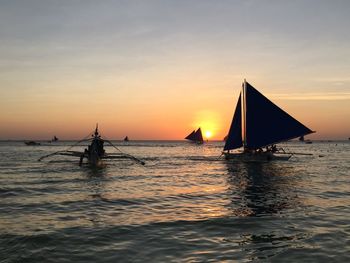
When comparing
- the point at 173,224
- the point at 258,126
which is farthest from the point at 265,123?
the point at 173,224

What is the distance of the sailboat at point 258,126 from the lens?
48.5 meters

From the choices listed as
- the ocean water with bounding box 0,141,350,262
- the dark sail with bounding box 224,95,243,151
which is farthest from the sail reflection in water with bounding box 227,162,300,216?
the dark sail with bounding box 224,95,243,151

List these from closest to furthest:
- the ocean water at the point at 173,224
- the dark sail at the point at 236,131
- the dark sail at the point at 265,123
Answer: the ocean water at the point at 173,224, the dark sail at the point at 265,123, the dark sail at the point at 236,131

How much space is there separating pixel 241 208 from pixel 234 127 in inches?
1325

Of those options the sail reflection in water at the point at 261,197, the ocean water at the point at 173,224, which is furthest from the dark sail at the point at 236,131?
the ocean water at the point at 173,224

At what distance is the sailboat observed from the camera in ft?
159

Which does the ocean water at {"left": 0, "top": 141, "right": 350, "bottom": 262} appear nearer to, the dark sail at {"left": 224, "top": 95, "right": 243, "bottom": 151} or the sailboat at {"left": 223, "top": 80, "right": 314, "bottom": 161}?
the sailboat at {"left": 223, "top": 80, "right": 314, "bottom": 161}

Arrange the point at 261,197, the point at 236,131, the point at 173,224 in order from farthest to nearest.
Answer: the point at 236,131
the point at 261,197
the point at 173,224

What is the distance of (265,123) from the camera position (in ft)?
163

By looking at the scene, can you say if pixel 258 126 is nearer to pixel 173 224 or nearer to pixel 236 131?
pixel 236 131

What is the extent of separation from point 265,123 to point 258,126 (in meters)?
1.04

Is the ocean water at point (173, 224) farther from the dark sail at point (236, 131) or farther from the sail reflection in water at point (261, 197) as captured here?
the dark sail at point (236, 131)

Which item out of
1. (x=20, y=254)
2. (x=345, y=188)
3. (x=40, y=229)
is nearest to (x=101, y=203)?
(x=40, y=229)

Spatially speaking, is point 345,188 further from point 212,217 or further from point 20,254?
point 20,254
